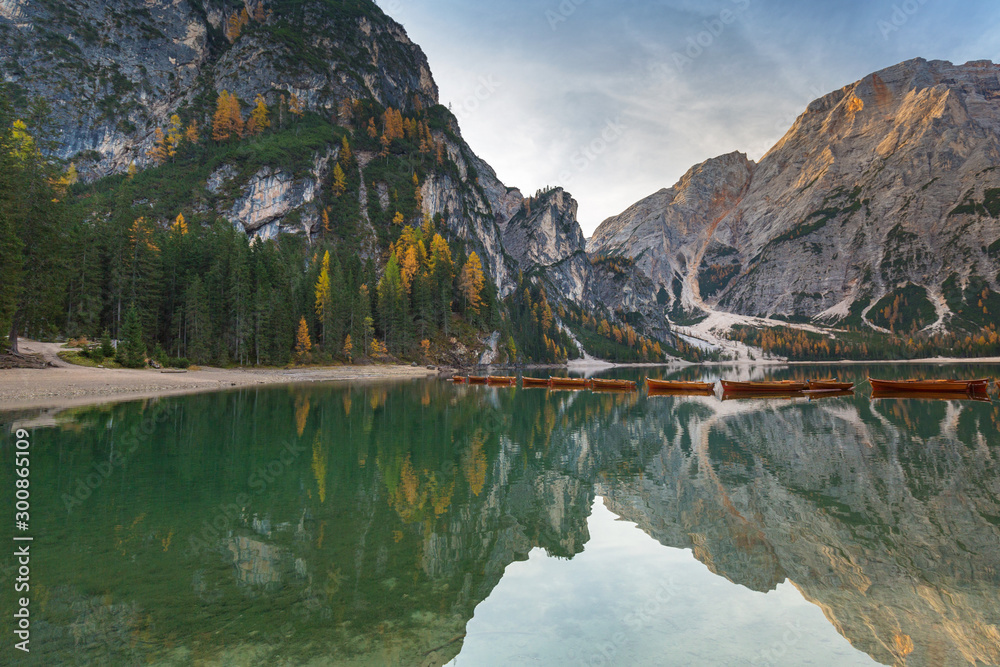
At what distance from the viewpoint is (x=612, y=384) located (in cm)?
7206

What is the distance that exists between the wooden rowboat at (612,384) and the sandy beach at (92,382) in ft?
152

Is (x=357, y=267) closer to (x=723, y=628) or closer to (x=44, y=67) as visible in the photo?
(x=723, y=628)

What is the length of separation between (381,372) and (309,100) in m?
132

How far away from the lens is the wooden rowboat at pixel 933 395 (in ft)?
173

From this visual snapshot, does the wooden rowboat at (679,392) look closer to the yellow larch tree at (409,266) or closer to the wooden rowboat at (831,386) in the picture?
the wooden rowboat at (831,386)

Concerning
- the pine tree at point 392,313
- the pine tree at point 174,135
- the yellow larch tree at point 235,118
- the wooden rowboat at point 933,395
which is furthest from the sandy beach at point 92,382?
the yellow larch tree at point 235,118

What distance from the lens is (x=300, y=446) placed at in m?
24.5

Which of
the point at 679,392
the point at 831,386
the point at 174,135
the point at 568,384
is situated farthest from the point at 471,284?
the point at 174,135

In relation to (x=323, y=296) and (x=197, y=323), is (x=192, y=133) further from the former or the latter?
(x=197, y=323)

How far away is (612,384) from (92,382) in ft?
207

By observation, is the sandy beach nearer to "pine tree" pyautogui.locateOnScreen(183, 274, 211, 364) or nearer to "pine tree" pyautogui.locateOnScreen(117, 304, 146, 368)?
"pine tree" pyautogui.locateOnScreen(117, 304, 146, 368)

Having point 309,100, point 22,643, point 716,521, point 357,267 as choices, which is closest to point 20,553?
point 22,643

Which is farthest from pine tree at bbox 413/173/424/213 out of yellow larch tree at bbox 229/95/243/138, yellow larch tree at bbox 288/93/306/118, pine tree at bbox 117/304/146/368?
pine tree at bbox 117/304/146/368

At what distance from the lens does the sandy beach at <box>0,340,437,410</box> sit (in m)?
37.2
